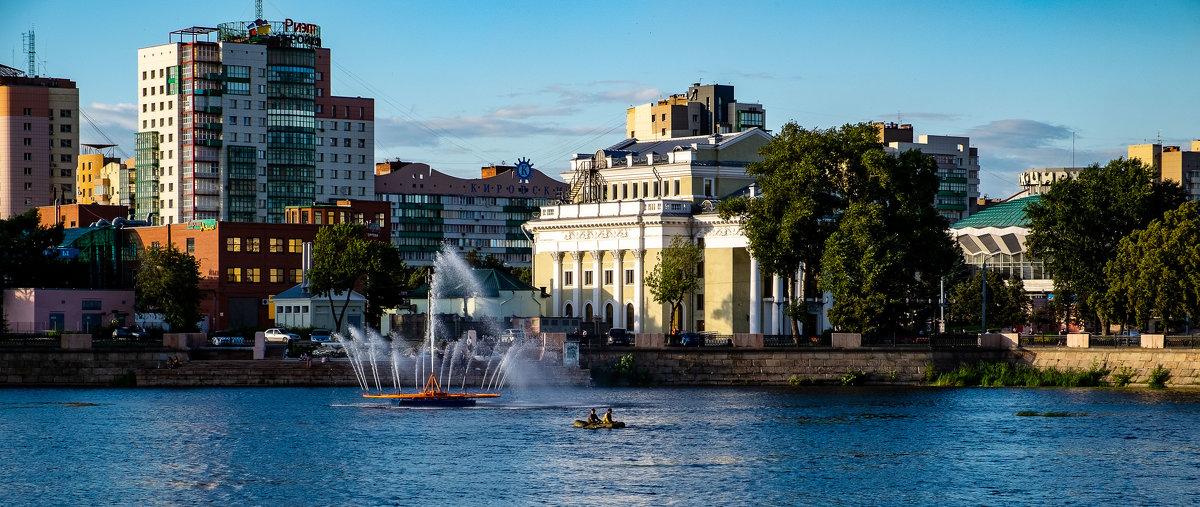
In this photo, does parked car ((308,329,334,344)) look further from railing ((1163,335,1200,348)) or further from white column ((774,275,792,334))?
railing ((1163,335,1200,348))

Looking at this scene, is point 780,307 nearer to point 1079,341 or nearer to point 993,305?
point 993,305

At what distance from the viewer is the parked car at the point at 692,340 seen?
389 ft

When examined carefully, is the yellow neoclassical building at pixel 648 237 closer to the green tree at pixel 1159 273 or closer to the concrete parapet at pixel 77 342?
the green tree at pixel 1159 273

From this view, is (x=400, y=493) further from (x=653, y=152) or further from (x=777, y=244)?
(x=653, y=152)

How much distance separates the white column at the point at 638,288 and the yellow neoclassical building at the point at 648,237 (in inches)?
3.5

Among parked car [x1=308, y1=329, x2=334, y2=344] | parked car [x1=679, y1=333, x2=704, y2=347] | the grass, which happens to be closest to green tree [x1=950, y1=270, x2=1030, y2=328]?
parked car [x1=679, y1=333, x2=704, y2=347]

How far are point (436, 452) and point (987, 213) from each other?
127m

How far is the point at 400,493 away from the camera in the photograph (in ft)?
212

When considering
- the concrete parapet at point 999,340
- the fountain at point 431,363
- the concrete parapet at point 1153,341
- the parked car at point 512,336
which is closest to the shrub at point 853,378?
the concrete parapet at point 999,340

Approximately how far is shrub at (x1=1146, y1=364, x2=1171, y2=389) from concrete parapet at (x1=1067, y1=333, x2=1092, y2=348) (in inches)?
221

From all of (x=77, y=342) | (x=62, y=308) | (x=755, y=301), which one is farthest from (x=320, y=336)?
(x=755, y=301)

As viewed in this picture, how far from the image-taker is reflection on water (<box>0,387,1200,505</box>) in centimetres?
6500

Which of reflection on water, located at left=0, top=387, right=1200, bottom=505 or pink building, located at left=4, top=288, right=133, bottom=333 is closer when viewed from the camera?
reflection on water, located at left=0, top=387, right=1200, bottom=505

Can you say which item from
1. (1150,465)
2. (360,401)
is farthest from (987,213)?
(1150,465)
